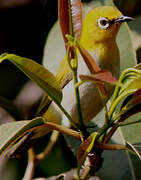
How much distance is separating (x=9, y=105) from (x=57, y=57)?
1.27ft

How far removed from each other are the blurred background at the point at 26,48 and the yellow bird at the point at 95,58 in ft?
1.79

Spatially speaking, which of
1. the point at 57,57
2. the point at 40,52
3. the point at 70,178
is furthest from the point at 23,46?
the point at 70,178

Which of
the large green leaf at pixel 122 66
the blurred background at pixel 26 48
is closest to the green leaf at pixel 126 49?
the large green leaf at pixel 122 66

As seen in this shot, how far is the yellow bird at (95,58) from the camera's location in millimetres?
1529

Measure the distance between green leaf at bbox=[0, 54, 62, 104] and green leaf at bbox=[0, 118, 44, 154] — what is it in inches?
3.6

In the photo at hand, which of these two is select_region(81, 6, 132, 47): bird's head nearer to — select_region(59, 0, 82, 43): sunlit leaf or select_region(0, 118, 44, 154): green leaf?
select_region(59, 0, 82, 43): sunlit leaf

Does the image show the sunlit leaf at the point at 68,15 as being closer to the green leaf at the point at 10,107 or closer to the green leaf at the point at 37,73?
the green leaf at the point at 37,73

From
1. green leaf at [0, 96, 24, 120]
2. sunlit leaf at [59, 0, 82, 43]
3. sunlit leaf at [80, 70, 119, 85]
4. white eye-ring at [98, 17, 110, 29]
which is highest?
sunlit leaf at [59, 0, 82, 43]

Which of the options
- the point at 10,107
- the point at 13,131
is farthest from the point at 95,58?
the point at 13,131

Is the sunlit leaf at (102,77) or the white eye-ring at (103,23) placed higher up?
the white eye-ring at (103,23)

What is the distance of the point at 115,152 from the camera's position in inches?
68.8

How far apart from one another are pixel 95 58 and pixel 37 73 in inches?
27.7

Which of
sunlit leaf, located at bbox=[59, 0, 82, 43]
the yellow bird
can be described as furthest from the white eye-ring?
sunlit leaf, located at bbox=[59, 0, 82, 43]

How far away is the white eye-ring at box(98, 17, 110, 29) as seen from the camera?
1.57 meters
